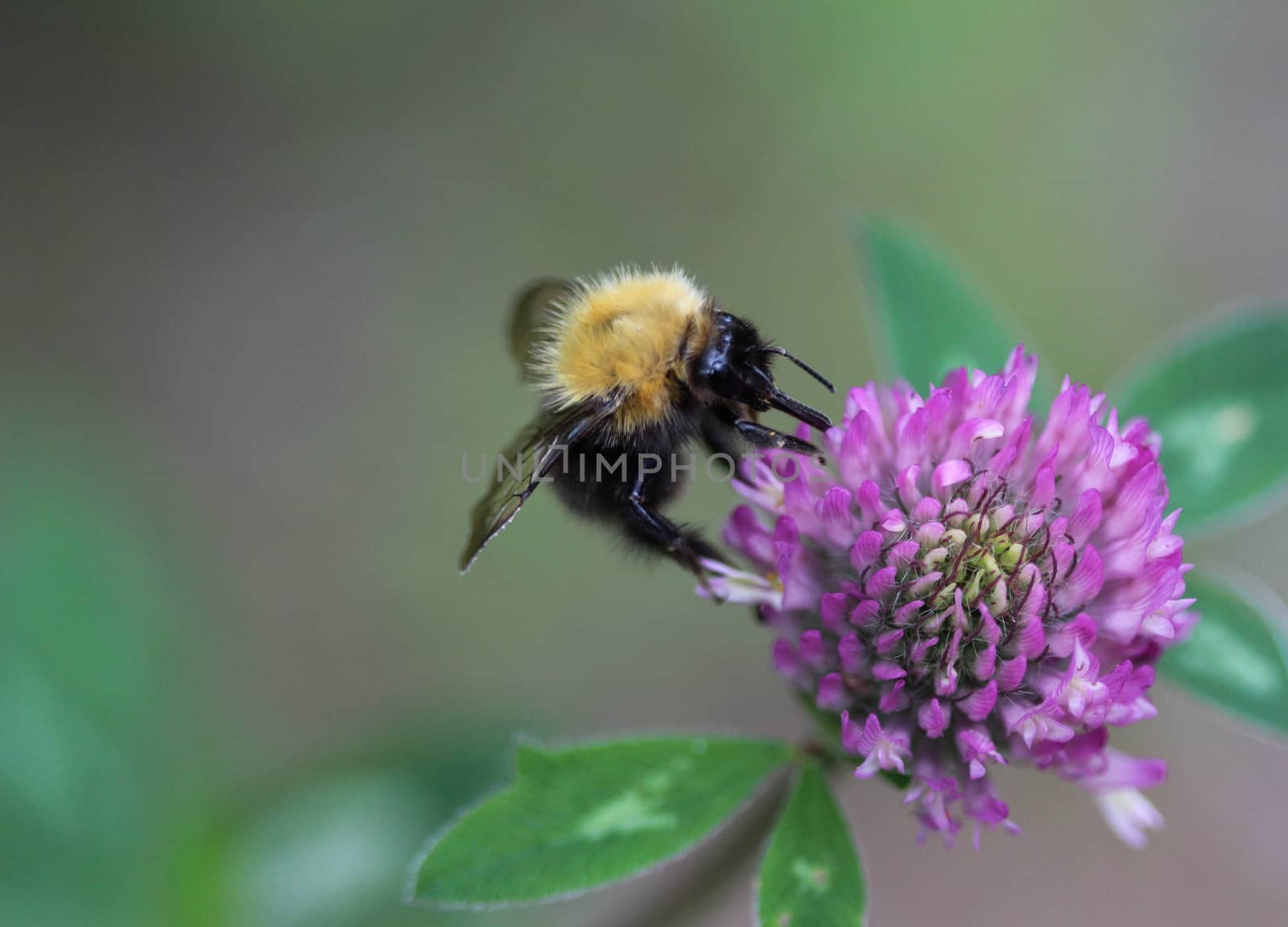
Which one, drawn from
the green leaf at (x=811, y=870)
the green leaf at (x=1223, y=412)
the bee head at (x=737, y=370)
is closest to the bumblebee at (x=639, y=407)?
the bee head at (x=737, y=370)

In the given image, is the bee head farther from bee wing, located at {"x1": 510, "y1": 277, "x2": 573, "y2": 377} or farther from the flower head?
bee wing, located at {"x1": 510, "y1": 277, "x2": 573, "y2": 377}

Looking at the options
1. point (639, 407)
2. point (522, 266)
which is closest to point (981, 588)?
point (639, 407)

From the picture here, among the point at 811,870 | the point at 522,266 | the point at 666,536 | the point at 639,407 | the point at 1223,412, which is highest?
the point at 522,266

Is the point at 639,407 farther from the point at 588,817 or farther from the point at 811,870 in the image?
the point at 811,870

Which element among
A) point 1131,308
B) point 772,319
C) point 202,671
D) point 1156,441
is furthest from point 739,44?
point 1156,441

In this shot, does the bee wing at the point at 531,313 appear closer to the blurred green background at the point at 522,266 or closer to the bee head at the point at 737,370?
the bee head at the point at 737,370

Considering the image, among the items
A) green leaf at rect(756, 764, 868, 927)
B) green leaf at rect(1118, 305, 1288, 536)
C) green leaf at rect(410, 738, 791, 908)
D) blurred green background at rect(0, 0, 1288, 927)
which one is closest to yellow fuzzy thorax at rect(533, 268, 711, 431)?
green leaf at rect(410, 738, 791, 908)

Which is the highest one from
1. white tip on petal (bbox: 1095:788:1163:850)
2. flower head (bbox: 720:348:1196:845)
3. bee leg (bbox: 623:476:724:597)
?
bee leg (bbox: 623:476:724:597)
